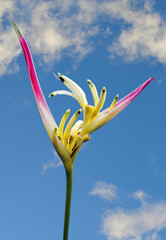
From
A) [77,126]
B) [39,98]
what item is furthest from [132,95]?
[39,98]

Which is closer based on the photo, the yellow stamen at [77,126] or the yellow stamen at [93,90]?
the yellow stamen at [77,126]

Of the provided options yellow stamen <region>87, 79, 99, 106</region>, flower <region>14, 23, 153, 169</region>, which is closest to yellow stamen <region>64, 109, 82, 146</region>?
flower <region>14, 23, 153, 169</region>

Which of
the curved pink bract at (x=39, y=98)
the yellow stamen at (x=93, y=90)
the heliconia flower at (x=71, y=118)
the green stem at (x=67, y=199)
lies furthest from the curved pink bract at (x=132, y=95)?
the green stem at (x=67, y=199)

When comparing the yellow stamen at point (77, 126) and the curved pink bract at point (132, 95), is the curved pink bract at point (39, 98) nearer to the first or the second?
the yellow stamen at point (77, 126)

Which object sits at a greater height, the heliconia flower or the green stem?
the heliconia flower

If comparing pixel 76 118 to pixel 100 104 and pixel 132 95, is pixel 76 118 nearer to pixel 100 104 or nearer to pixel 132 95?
pixel 100 104

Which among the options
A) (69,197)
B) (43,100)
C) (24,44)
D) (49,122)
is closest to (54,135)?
(49,122)

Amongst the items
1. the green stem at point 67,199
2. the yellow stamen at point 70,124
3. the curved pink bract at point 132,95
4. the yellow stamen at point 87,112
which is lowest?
the green stem at point 67,199

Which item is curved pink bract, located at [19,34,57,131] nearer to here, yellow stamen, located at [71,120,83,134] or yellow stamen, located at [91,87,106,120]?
yellow stamen, located at [71,120,83,134]

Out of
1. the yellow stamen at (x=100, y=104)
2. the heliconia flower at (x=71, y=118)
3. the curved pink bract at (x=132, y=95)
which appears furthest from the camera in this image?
the curved pink bract at (x=132, y=95)
